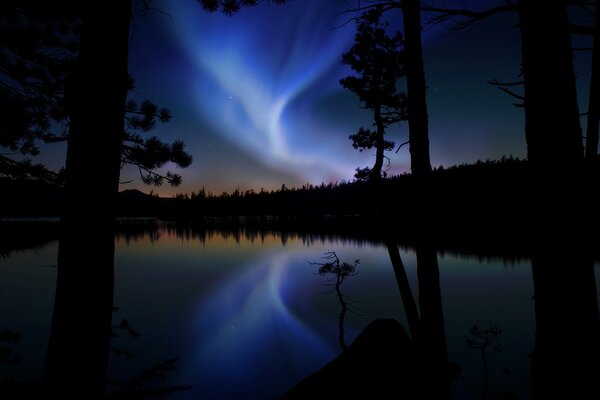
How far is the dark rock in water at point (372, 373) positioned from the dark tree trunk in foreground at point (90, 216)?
3.31 meters

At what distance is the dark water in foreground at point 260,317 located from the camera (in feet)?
38.1

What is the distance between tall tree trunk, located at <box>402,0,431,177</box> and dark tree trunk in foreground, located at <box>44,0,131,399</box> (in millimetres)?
6075

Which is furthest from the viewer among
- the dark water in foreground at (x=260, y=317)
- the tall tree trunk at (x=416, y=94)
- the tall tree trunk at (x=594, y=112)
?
the dark water in foreground at (x=260, y=317)

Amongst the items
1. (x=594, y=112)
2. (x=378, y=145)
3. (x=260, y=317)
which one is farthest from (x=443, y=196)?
(x=594, y=112)

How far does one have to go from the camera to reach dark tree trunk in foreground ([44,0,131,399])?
3191 mm

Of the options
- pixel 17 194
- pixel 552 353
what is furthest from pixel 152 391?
pixel 552 353

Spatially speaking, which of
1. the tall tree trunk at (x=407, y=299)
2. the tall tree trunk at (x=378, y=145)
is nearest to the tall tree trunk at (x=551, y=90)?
the tall tree trunk at (x=407, y=299)

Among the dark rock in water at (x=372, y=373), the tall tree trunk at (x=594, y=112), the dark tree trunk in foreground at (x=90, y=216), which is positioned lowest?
the dark rock in water at (x=372, y=373)

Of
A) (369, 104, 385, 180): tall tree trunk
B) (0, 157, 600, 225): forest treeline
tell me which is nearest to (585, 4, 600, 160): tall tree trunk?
(0, 157, 600, 225): forest treeline

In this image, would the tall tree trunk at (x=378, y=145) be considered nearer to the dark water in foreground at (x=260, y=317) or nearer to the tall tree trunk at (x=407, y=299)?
the tall tree trunk at (x=407, y=299)

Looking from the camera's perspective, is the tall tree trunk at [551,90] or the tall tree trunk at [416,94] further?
the tall tree trunk at [416,94]

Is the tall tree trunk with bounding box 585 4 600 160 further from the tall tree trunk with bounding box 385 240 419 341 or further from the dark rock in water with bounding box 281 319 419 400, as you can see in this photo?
the tall tree trunk with bounding box 385 240 419 341

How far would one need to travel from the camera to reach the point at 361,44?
11.7 meters

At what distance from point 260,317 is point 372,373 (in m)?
16.4
